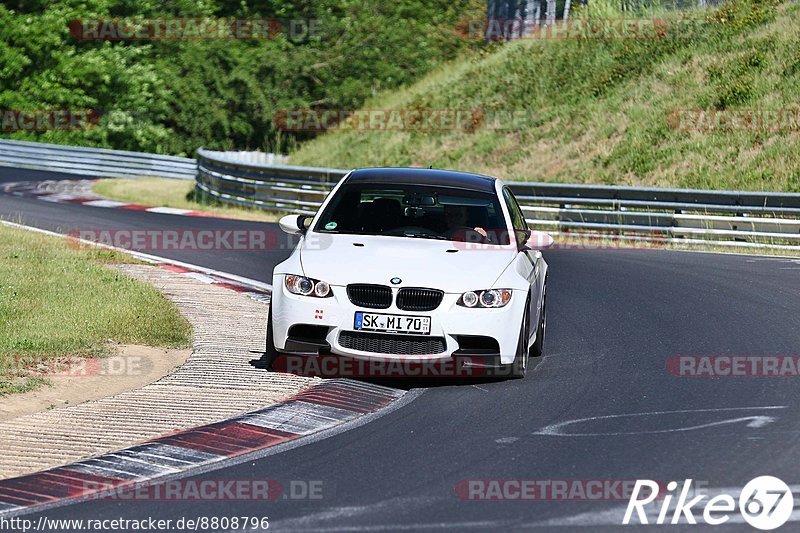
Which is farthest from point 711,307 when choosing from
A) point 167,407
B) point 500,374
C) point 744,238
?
point 744,238

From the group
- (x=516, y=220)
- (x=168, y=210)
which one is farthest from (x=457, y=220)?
(x=168, y=210)

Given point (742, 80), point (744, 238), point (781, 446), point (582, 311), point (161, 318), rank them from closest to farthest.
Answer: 1. point (781, 446)
2. point (161, 318)
3. point (582, 311)
4. point (744, 238)
5. point (742, 80)

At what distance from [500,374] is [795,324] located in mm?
4039

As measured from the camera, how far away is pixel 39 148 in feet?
133

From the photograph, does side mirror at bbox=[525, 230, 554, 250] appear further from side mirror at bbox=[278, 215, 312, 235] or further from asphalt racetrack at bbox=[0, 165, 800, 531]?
side mirror at bbox=[278, 215, 312, 235]

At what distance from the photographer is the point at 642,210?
23.1m

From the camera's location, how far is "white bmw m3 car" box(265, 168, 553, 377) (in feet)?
29.9

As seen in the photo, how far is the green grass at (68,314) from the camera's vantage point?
10.0m

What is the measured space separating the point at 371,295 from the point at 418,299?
13.7 inches

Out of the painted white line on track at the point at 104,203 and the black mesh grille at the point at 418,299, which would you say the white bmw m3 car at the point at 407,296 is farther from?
the painted white line on track at the point at 104,203

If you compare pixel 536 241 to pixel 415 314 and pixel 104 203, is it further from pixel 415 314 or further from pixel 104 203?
pixel 104 203

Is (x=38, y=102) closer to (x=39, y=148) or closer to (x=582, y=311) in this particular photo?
(x=39, y=148)

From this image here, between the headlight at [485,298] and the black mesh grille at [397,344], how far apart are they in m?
0.34

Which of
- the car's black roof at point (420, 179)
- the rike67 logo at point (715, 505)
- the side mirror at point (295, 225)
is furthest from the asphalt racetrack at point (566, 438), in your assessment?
the side mirror at point (295, 225)
